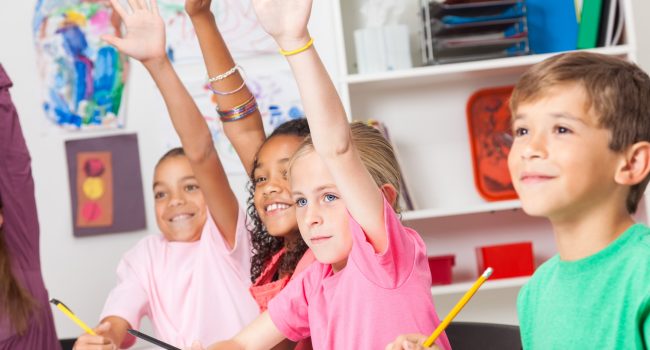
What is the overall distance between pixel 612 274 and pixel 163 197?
126 centimetres

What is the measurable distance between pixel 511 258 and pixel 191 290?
119 centimetres

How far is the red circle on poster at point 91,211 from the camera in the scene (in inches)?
109

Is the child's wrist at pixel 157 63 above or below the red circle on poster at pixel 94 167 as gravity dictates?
above

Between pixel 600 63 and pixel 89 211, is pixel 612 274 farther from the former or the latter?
pixel 89 211

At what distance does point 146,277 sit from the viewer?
6.02 feet

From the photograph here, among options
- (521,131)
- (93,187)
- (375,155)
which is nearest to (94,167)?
(93,187)

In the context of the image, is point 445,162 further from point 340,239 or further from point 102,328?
point 340,239

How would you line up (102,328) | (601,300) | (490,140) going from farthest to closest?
(490,140), (102,328), (601,300)

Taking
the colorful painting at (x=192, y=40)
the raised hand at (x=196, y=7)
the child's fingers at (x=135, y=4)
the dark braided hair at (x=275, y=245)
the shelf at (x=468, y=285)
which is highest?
the colorful painting at (x=192, y=40)

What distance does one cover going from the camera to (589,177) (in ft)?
3.14

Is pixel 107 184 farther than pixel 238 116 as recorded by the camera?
Yes

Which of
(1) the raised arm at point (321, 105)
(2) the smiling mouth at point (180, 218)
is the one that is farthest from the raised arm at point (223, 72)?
(1) the raised arm at point (321, 105)

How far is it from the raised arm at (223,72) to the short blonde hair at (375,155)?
37 centimetres

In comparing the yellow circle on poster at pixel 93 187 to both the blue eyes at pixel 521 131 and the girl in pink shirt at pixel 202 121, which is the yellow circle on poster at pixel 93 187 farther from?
the blue eyes at pixel 521 131
